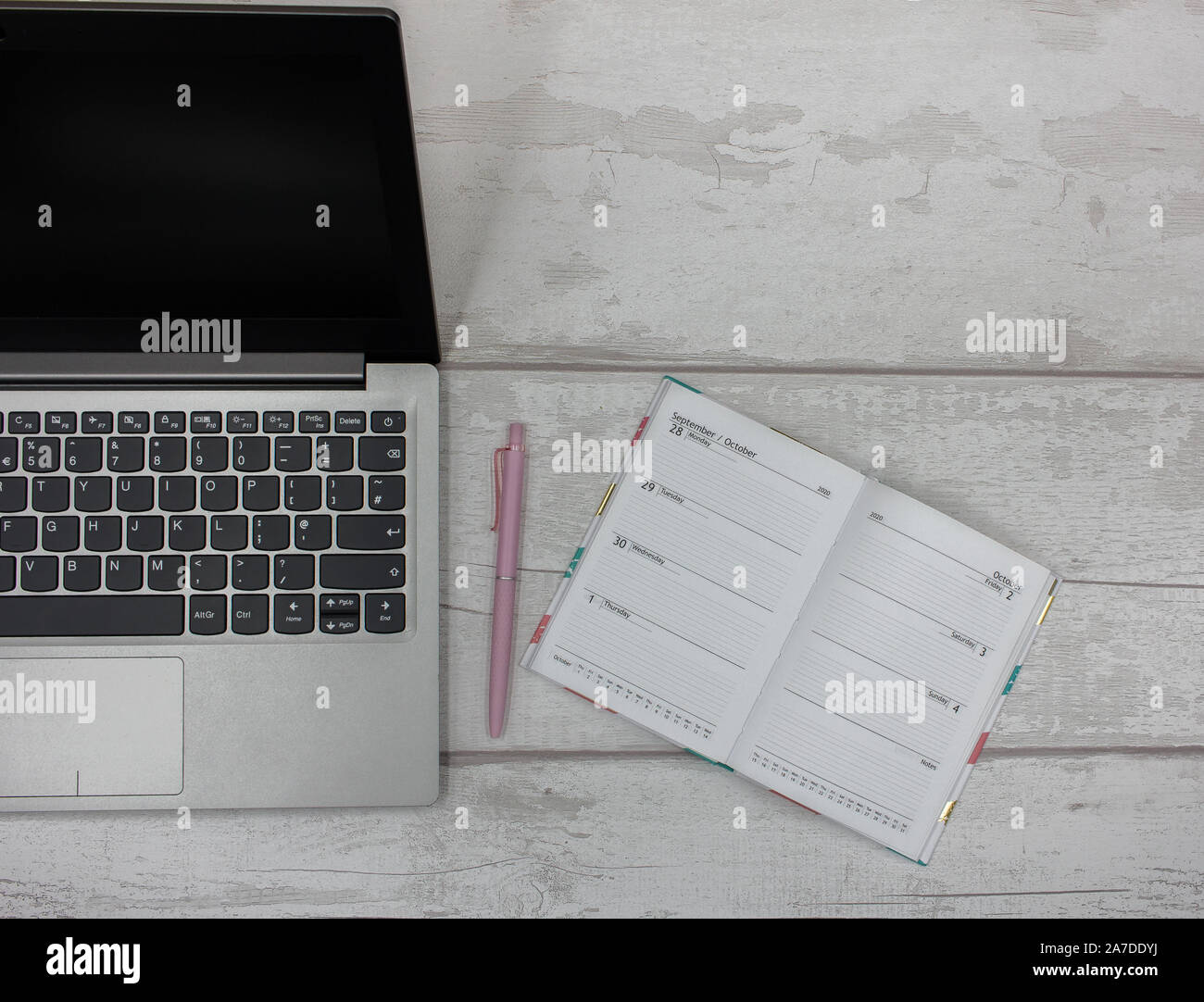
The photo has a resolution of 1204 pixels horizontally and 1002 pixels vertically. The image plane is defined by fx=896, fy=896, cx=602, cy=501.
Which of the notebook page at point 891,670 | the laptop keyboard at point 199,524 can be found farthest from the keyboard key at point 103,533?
the notebook page at point 891,670

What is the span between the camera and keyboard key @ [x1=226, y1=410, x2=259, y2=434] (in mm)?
633

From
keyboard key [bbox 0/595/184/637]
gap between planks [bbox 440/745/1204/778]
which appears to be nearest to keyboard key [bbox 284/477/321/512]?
keyboard key [bbox 0/595/184/637]

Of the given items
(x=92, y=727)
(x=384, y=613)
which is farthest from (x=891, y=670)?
(x=92, y=727)

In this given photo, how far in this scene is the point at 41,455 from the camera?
625mm

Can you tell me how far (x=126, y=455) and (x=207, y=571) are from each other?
10 centimetres

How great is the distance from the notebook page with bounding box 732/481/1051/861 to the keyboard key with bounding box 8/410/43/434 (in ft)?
1.82

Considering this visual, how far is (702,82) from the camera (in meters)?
0.72

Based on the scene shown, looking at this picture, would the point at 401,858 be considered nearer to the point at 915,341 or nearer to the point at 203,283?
the point at 203,283

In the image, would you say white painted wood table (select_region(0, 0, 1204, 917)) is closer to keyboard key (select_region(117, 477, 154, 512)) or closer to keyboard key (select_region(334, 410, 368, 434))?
keyboard key (select_region(334, 410, 368, 434))

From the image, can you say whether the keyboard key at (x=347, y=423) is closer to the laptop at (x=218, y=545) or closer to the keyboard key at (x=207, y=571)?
the laptop at (x=218, y=545)

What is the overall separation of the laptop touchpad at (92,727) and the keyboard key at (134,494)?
11 cm

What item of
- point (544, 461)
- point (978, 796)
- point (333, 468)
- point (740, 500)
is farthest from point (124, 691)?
point (978, 796)

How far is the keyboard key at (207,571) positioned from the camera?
2.04 ft

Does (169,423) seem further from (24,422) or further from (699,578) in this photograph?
(699,578)
